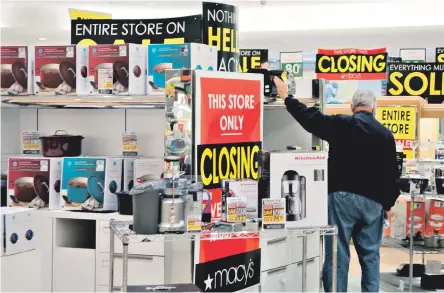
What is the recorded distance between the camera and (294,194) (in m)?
4.02

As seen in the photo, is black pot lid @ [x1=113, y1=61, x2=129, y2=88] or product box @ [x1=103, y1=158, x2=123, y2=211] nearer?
black pot lid @ [x1=113, y1=61, x2=129, y2=88]

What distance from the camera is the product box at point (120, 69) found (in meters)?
5.11

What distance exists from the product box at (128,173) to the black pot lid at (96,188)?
0.54 ft

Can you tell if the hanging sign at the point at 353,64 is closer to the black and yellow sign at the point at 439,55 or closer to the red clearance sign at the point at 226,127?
the black and yellow sign at the point at 439,55

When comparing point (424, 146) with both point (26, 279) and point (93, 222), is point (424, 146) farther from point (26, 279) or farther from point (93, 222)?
point (26, 279)

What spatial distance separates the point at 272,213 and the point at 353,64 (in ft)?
18.7

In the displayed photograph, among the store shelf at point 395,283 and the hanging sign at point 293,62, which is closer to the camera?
the store shelf at point 395,283

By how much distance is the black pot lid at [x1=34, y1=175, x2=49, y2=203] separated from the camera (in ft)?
18.5

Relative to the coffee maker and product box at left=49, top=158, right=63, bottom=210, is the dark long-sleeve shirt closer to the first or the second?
the coffee maker

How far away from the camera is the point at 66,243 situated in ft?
18.2

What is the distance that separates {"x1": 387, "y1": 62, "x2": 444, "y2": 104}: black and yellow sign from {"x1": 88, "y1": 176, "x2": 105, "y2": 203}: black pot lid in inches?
189

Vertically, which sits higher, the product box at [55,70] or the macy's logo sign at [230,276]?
the product box at [55,70]

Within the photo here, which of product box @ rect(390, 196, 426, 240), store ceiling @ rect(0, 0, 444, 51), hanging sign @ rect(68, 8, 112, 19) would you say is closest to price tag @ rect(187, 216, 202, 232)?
hanging sign @ rect(68, 8, 112, 19)

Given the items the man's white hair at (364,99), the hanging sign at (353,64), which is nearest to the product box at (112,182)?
the man's white hair at (364,99)
